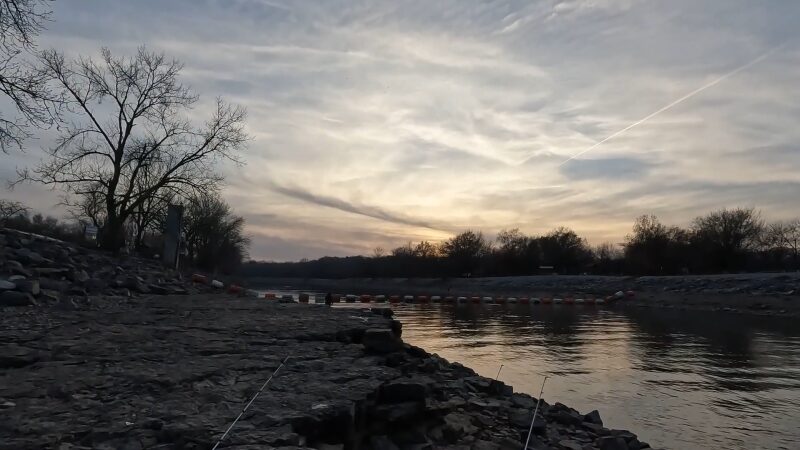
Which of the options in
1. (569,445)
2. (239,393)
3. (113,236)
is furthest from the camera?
(113,236)

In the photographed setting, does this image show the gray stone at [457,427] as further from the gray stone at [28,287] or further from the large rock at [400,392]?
the gray stone at [28,287]

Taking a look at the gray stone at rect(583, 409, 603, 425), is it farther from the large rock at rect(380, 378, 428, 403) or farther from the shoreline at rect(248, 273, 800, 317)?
the shoreline at rect(248, 273, 800, 317)

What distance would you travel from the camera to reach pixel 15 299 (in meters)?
9.71

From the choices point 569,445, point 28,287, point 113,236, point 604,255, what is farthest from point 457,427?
point 604,255

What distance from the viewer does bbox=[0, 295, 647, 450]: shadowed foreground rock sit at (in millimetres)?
4250

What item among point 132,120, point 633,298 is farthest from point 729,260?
point 132,120

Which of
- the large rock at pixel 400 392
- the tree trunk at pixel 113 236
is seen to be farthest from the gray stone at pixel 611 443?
the tree trunk at pixel 113 236

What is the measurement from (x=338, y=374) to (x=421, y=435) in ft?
4.22

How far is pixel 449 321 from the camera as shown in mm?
27859

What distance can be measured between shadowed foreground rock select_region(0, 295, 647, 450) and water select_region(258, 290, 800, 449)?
7.83 ft

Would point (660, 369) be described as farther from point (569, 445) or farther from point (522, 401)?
point (569, 445)

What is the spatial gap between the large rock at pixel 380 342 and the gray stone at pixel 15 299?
255 inches

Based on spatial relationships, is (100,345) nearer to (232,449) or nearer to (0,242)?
(232,449)

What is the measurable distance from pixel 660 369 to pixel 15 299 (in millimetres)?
14558
